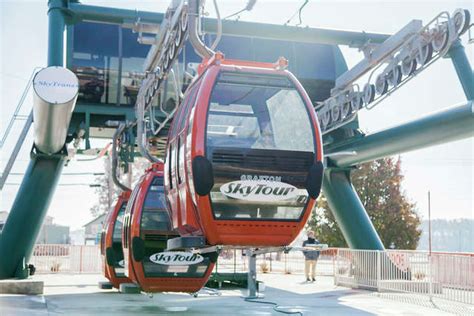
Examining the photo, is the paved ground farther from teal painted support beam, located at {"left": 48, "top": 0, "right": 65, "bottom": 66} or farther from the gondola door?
teal painted support beam, located at {"left": 48, "top": 0, "right": 65, "bottom": 66}

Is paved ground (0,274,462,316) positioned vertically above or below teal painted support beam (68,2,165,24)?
below

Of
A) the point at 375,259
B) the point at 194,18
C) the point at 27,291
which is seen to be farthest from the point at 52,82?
the point at 375,259

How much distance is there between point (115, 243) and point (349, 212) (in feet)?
21.3

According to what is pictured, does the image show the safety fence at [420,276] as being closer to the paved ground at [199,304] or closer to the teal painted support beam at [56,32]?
the paved ground at [199,304]

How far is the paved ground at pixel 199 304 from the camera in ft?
37.4

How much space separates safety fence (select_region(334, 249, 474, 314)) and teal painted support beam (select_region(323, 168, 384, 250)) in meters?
0.55

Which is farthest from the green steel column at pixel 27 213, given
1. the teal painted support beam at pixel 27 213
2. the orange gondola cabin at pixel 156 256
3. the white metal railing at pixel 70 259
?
the white metal railing at pixel 70 259

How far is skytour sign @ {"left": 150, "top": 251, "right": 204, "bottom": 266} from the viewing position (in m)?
10.4

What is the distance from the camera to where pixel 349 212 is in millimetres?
17359

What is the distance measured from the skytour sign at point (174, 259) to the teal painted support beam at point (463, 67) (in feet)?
18.0

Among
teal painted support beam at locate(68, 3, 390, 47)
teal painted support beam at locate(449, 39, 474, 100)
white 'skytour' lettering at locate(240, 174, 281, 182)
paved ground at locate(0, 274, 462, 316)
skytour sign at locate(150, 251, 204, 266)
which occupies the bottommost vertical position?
paved ground at locate(0, 274, 462, 316)

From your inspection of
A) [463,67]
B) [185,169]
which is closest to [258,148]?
[185,169]

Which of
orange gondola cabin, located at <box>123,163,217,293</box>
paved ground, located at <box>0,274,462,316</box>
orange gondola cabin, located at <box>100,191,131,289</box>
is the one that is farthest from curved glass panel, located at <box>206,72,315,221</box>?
orange gondola cabin, located at <box>100,191,131,289</box>

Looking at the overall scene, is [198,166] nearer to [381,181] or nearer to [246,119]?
[246,119]
